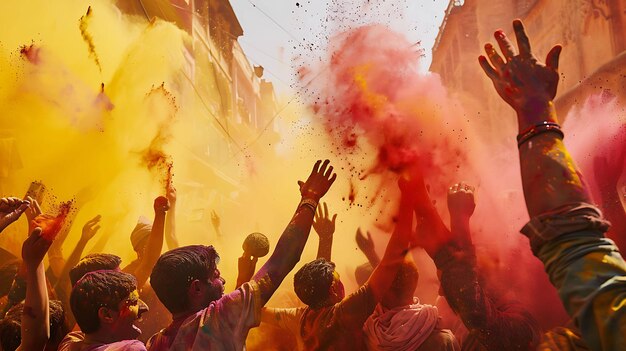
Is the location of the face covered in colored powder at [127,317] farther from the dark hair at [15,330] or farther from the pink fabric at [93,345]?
the dark hair at [15,330]

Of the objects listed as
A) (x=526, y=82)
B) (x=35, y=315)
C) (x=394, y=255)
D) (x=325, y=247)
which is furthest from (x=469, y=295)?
(x=35, y=315)

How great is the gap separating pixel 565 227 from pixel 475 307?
1.47m

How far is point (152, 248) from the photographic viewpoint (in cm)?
425

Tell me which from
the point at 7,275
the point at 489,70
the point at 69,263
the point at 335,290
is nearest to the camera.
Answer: the point at 489,70

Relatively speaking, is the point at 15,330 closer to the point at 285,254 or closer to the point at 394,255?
the point at 285,254

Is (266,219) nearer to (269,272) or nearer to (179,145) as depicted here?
(179,145)

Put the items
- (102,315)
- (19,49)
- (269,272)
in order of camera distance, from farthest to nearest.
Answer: (19,49), (102,315), (269,272)

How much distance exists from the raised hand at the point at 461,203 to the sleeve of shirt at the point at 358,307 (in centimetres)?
67

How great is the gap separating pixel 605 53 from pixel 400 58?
411cm

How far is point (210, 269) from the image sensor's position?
2.57 m

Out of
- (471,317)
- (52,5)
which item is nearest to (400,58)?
(471,317)

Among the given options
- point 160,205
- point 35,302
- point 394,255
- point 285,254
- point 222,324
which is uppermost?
point 160,205

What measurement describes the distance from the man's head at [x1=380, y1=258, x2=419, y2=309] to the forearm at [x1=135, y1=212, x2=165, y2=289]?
1.94m

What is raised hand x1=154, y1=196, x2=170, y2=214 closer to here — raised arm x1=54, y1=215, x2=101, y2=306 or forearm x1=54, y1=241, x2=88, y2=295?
raised arm x1=54, y1=215, x2=101, y2=306
